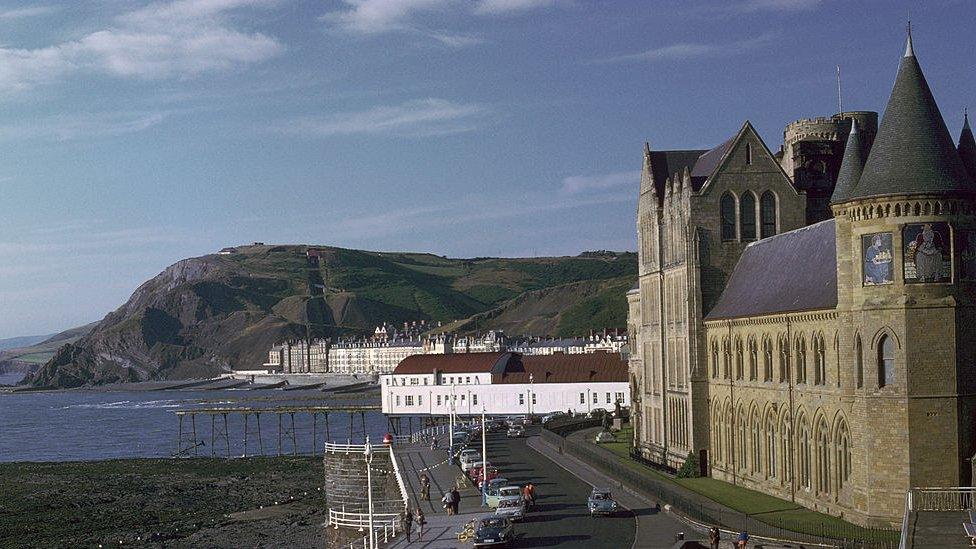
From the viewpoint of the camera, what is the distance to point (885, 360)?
4669 cm

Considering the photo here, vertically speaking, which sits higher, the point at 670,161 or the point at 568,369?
the point at 670,161

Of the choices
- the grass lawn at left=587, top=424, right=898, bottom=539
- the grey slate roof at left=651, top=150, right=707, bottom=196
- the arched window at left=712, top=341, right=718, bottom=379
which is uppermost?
the grey slate roof at left=651, top=150, right=707, bottom=196

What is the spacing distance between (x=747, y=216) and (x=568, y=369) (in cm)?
7422

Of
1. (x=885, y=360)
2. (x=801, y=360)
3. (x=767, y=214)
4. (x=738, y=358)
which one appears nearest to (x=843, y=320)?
(x=885, y=360)

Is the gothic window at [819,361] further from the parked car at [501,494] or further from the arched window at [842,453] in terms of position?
the parked car at [501,494]

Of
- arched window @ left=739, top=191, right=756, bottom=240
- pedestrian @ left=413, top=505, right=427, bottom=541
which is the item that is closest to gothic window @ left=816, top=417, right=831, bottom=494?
pedestrian @ left=413, top=505, right=427, bottom=541

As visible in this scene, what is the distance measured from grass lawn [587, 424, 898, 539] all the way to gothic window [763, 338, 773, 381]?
Result: 19.0 ft

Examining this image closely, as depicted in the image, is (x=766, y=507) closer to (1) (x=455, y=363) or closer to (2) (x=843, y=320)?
(2) (x=843, y=320)

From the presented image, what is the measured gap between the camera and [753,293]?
65938 mm

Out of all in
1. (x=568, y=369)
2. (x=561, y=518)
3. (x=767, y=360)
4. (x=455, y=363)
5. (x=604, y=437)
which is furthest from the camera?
(x=455, y=363)

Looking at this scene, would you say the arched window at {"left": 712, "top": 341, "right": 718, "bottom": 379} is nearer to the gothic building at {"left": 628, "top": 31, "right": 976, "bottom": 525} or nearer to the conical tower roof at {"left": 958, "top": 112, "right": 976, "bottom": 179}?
the gothic building at {"left": 628, "top": 31, "right": 976, "bottom": 525}

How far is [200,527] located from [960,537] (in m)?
53.7

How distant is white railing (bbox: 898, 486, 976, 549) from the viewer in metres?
43.6

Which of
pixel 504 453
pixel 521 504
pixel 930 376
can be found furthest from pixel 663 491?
pixel 504 453
